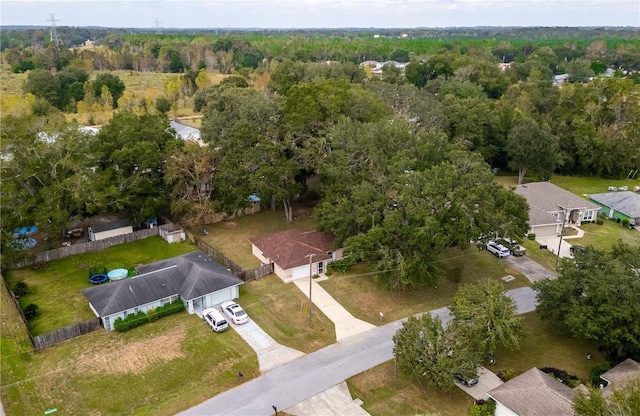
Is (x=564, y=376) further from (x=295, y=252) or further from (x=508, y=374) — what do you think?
(x=295, y=252)

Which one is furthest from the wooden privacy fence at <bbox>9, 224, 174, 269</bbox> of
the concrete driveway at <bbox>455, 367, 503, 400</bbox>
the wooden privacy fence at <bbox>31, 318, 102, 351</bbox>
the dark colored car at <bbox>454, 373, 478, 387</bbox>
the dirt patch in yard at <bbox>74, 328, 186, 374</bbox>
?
the concrete driveway at <bbox>455, 367, 503, 400</bbox>

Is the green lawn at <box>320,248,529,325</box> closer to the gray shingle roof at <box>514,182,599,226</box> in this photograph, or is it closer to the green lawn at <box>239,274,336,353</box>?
the green lawn at <box>239,274,336,353</box>

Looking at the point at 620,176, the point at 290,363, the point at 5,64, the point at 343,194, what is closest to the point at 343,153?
the point at 343,194

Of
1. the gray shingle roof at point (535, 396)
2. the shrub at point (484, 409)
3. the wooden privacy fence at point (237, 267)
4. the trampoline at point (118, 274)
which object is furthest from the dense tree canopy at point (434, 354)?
the trampoline at point (118, 274)

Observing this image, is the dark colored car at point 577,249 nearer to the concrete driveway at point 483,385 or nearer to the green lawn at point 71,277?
the concrete driveway at point 483,385

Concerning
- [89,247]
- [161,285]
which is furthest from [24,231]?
[161,285]
